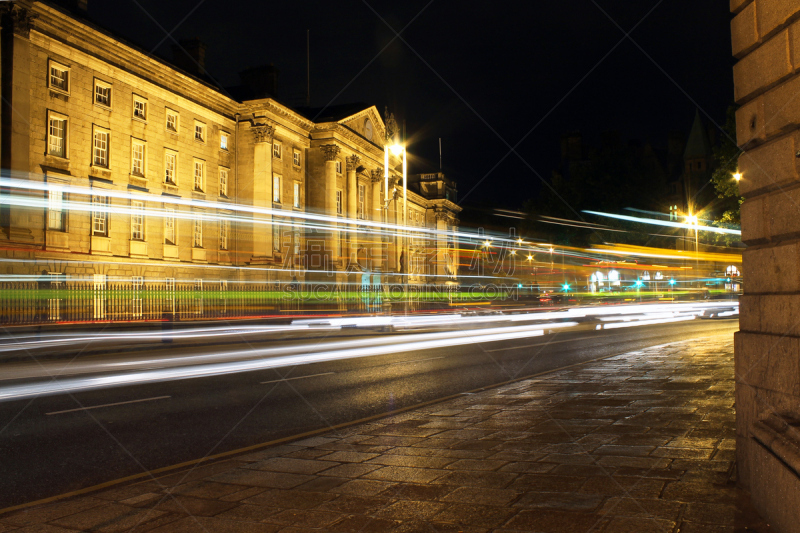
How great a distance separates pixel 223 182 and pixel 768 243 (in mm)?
40110

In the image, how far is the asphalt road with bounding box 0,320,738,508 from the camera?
627 centimetres

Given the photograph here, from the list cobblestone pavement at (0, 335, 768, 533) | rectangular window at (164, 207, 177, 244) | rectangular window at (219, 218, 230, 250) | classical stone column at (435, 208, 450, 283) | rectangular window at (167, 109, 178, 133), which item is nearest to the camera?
cobblestone pavement at (0, 335, 768, 533)

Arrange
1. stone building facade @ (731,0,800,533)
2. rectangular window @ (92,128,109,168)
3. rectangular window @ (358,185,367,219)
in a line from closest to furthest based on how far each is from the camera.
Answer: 1. stone building facade @ (731,0,800,533)
2. rectangular window @ (92,128,109,168)
3. rectangular window @ (358,185,367,219)

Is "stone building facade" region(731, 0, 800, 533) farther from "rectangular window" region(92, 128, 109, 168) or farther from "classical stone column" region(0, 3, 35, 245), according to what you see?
"rectangular window" region(92, 128, 109, 168)

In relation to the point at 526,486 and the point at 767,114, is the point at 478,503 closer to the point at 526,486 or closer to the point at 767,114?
the point at 526,486

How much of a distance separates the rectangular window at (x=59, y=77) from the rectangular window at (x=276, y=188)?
1720 centimetres

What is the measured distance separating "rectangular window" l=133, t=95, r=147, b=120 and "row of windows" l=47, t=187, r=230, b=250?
4.77m

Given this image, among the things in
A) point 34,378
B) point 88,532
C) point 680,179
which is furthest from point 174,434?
point 680,179

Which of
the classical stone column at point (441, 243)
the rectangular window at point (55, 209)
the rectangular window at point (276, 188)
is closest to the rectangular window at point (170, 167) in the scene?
the rectangular window at point (55, 209)

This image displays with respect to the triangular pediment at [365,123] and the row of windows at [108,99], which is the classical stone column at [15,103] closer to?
the row of windows at [108,99]

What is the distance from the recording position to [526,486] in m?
4.91

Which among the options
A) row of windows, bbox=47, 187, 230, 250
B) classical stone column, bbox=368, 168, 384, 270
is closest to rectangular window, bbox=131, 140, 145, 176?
row of windows, bbox=47, 187, 230, 250

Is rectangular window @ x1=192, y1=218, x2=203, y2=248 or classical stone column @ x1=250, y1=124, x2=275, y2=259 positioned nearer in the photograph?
rectangular window @ x1=192, y1=218, x2=203, y2=248

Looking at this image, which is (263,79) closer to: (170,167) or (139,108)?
(170,167)
